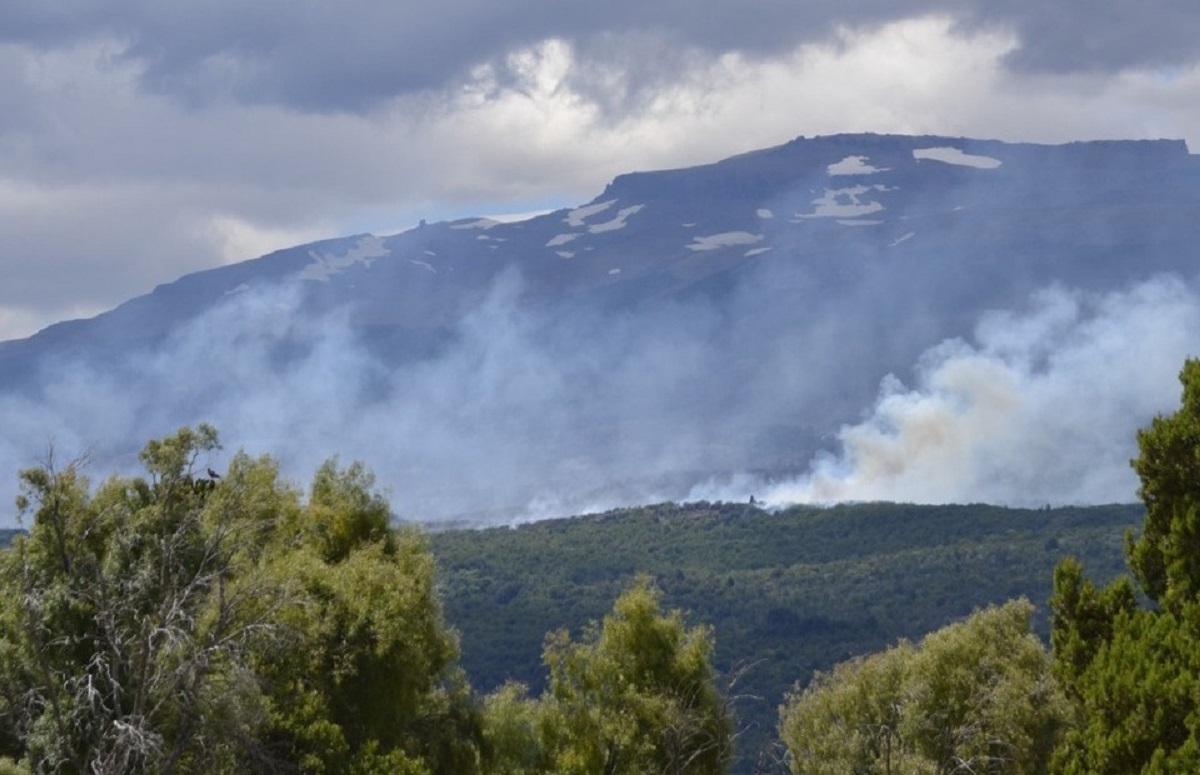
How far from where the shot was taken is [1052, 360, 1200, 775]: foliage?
84.4ft

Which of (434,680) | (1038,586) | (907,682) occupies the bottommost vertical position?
(1038,586)

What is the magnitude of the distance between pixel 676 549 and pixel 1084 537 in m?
42.7

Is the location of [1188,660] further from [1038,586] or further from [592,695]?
[1038,586]

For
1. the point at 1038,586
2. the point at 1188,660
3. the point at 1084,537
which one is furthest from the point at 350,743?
the point at 1084,537

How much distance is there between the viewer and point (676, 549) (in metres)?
182

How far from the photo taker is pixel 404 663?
99.6 feet

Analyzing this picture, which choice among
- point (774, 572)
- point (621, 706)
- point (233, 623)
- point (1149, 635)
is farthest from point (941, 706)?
point (774, 572)

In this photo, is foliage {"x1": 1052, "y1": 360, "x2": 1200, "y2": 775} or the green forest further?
foliage {"x1": 1052, "y1": 360, "x2": 1200, "y2": 775}

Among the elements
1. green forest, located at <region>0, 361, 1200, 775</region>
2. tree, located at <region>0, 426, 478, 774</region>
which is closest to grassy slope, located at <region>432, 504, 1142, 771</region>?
green forest, located at <region>0, 361, 1200, 775</region>

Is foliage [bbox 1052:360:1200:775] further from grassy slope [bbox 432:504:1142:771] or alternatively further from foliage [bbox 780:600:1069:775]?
grassy slope [bbox 432:504:1142:771]

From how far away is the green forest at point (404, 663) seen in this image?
23047mm

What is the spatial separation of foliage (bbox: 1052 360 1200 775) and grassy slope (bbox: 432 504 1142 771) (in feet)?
246

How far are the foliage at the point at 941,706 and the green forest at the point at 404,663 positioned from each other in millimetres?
86

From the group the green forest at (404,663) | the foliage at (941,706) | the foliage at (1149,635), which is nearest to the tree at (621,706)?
the green forest at (404,663)
